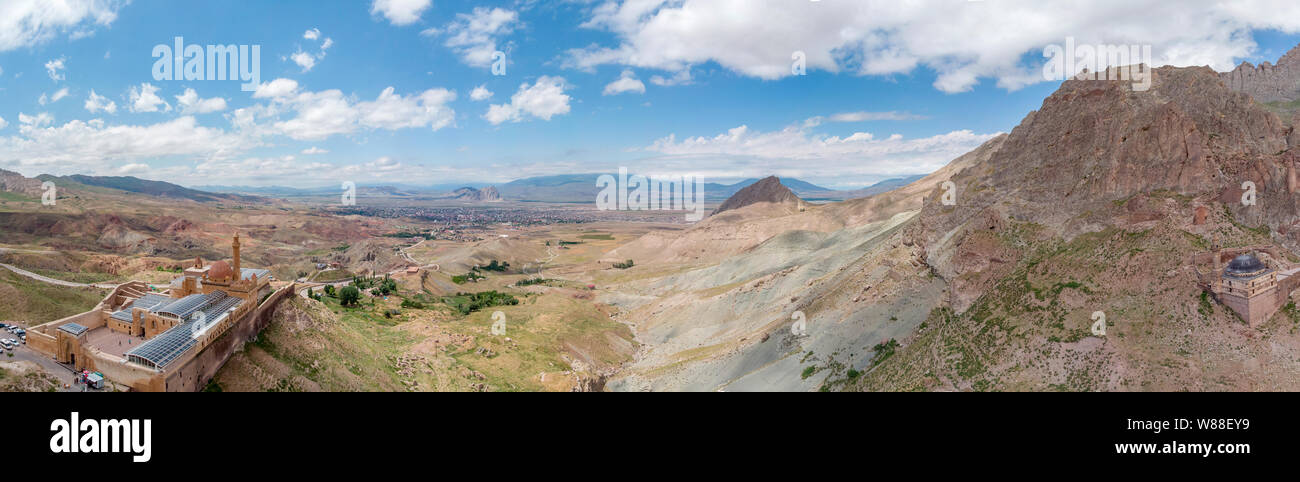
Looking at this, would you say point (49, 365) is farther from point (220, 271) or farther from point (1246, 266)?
point (1246, 266)

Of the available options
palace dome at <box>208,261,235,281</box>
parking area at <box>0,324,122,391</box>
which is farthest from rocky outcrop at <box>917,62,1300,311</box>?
parking area at <box>0,324,122,391</box>

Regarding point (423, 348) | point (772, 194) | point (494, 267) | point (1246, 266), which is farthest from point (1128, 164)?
point (772, 194)

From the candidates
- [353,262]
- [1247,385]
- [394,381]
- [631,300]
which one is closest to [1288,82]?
[1247,385]

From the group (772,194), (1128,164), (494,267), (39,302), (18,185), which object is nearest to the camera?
(1128,164)

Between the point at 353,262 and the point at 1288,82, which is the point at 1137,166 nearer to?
the point at 1288,82

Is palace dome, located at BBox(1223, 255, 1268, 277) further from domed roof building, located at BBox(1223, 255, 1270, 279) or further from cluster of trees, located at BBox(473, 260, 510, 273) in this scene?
cluster of trees, located at BBox(473, 260, 510, 273)

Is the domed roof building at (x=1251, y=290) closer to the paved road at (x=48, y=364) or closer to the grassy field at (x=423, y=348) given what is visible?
the grassy field at (x=423, y=348)

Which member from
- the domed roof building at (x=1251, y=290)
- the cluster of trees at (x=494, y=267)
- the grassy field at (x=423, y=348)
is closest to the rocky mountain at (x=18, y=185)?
the cluster of trees at (x=494, y=267)
